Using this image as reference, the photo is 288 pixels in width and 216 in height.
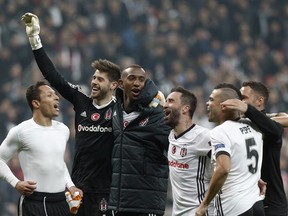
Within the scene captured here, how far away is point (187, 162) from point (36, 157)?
1504 mm

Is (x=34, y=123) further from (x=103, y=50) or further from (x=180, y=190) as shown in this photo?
(x=103, y=50)

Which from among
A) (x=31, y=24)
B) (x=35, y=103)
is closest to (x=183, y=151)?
(x=35, y=103)

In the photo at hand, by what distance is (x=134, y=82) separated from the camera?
27.1 ft

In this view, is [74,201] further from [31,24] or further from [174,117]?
[31,24]

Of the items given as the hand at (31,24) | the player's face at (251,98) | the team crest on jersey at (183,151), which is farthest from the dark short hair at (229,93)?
the hand at (31,24)

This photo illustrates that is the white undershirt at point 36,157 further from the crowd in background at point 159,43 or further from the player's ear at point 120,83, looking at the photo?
the crowd in background at point 159,43

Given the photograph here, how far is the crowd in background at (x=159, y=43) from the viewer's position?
54.8ft

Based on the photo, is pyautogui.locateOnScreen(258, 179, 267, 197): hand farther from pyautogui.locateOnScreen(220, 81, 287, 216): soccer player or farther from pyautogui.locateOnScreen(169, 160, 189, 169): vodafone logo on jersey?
pyautogui.locateOnScreen(169, 160, 189, 169): vodafone logo on jersey

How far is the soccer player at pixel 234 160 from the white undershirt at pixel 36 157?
1640 mm

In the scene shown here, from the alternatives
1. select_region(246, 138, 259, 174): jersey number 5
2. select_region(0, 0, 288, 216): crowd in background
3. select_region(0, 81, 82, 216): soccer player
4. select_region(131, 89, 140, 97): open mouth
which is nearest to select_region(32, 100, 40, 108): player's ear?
select_region(0, 81, 82, 216): soccer player

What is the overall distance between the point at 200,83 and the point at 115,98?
913 cm


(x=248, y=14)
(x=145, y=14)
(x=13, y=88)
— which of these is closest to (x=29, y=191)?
(x=13, y=88)

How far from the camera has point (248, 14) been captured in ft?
67.5

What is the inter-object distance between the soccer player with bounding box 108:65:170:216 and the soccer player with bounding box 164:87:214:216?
25 cm
